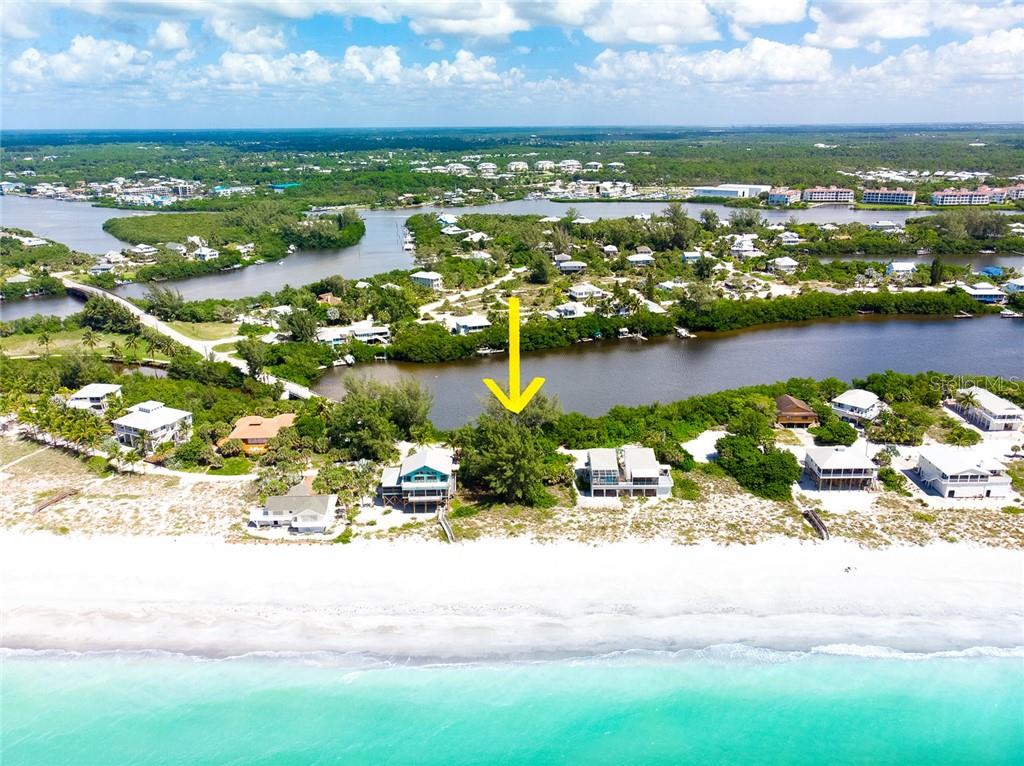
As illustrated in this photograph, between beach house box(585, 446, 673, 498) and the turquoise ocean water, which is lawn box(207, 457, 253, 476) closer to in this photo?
the turquoise ocean water

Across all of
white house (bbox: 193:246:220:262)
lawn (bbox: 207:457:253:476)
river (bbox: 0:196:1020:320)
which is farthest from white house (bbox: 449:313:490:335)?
white house (bbox: 193:246:220:262)

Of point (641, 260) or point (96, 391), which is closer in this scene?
point (96, 391)

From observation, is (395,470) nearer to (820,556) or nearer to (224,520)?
(224,520)

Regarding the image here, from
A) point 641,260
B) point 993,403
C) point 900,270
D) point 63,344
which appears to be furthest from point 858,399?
point 63,344

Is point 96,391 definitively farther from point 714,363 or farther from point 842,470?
point 714,363

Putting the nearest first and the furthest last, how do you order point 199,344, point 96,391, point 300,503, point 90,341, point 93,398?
point 300,503 < point 93,398 < point 96,391 < point 90,341 < point 199,344

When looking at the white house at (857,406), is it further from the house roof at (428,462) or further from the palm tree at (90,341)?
the palm tree at (90,341)

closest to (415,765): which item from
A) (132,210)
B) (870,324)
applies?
(870,324)
